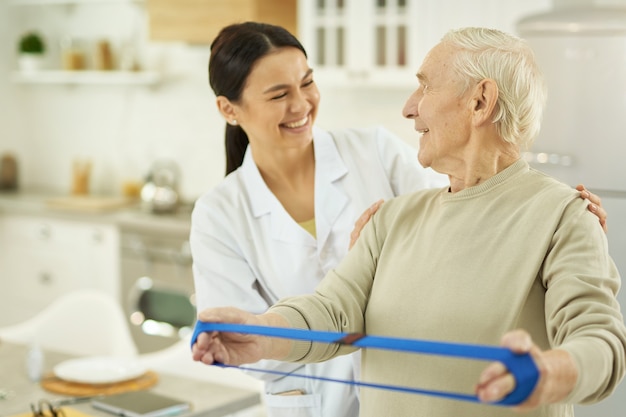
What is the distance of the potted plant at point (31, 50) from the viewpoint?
5770 millimetres

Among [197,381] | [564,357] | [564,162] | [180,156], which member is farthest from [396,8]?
[564,357]

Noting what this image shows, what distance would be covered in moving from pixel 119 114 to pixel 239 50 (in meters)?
3.80

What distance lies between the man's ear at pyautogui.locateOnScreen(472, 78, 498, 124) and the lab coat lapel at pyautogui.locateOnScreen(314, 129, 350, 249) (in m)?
0.70

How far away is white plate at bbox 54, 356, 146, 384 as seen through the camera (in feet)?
8.73

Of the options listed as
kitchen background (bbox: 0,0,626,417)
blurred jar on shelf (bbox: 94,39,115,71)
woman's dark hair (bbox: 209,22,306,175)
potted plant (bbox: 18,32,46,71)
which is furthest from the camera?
potted plant (bbox: 18,32,46,71)

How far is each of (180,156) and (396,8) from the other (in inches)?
68.4

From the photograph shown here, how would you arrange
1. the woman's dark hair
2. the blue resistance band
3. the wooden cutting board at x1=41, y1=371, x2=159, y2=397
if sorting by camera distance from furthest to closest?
the wooden cutting board at x1=41, y1=371, x2=159, y2=397
the woman's dark hair
the blue resistance band

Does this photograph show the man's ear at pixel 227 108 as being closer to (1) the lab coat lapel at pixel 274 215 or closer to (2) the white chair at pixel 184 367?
(1) the lab coat lapel at pixel 274 215

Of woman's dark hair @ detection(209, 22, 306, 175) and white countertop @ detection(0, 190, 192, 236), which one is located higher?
woman's dark hair @ detection(209, 22, 306, 175)

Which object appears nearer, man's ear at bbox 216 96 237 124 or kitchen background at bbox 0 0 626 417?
man's ear at bbox 216 96 237 124

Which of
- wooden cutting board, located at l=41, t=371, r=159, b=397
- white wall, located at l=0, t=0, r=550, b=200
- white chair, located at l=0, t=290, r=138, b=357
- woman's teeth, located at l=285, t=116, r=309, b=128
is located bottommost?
white chair, located at l=0, t=290, r=138, b=357

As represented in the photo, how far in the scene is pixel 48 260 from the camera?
536cm

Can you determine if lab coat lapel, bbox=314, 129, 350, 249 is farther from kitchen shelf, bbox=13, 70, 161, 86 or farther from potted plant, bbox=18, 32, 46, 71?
potted plant, bbox=18, 32, 46, 71

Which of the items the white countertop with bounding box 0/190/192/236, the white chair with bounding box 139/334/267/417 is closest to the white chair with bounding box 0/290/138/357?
the white chair with bounding box 139/334/267/417
